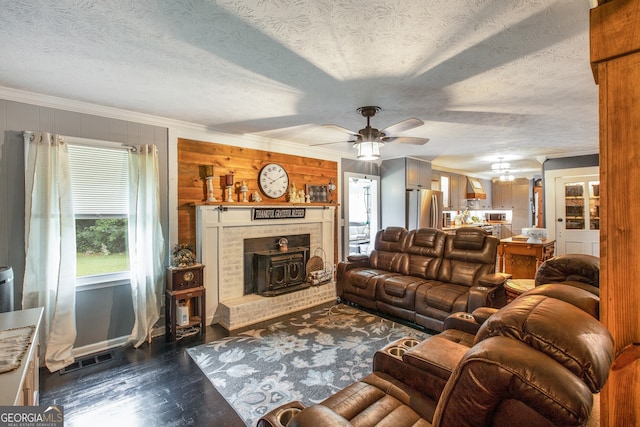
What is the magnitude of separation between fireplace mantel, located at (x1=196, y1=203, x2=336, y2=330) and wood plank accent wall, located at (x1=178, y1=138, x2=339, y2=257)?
5.5 inches

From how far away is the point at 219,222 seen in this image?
387cm

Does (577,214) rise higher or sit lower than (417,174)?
→ lower

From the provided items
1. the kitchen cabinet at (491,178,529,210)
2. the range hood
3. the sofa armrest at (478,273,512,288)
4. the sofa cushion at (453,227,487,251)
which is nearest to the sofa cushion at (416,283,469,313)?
the sofa armrest at (478,273,512,288)

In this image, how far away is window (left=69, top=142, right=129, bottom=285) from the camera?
2990 millimetres

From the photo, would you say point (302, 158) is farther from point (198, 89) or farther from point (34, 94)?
point (34, 94)

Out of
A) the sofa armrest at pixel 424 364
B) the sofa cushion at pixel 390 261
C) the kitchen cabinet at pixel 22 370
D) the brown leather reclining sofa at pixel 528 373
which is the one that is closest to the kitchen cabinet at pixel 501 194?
the sofa cushion at pixel 390 261

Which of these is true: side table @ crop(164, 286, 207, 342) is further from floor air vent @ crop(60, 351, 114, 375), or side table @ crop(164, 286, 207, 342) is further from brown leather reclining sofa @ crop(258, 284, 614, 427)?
brown leather reclining sofa @ crop(258, 284, 614, 427)

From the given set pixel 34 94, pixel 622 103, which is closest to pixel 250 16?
pixel 622 103

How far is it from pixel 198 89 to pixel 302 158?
246 centimetres

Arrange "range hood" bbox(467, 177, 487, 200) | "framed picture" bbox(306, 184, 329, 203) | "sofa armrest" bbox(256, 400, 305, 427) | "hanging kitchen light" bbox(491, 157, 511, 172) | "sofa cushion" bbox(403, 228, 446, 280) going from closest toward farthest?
"sofa armrest" bbox(256, 400, 305, 427) < "sofa cushion" bbox(403, 228, 446, 280) < "framed picture" bbox(306, 184, 329, 203) < "hanging kitchen light" bbox(491, 157, 511, 172) < "range hood" bbox(467, 177, 487, 200)

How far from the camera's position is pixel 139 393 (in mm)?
2361

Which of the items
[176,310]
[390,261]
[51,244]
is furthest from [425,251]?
[51,244]

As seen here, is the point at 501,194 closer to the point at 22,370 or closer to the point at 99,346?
the point at 99,346

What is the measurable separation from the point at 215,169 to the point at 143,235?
121 cm
